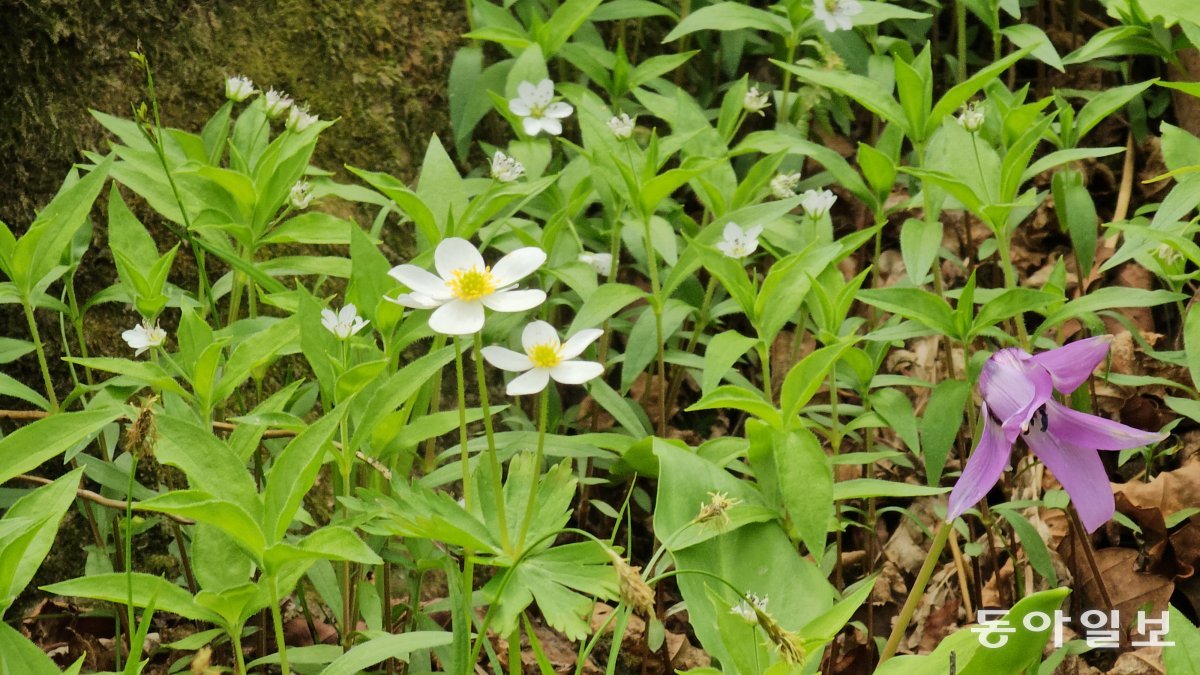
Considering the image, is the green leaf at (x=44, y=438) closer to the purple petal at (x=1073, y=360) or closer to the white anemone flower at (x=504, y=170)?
the white anemone flower at (x=504, y=170)

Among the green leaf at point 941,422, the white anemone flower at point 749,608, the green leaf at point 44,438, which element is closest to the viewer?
the white anemone flower at point 749,608

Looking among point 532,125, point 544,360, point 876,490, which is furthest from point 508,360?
point 532,125

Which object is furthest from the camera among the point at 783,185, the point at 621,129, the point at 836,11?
the point at 836,11

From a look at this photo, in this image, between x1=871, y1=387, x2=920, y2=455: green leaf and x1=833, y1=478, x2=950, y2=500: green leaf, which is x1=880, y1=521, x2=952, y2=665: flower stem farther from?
x1=871, y1=387, x2=920, y2=455: green leaf

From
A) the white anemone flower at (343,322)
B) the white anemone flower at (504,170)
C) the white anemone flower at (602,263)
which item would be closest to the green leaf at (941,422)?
Result: the white anemone flower at (602,263)

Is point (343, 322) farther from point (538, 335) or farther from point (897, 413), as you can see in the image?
point (897, 413)

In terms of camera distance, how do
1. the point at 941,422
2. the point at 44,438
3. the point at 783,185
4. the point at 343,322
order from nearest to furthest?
1. the point at 44,438
2. the point at 343,322
3. the point at 941,422
4. the point at 783,185

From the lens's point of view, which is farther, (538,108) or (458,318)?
(538,108)
